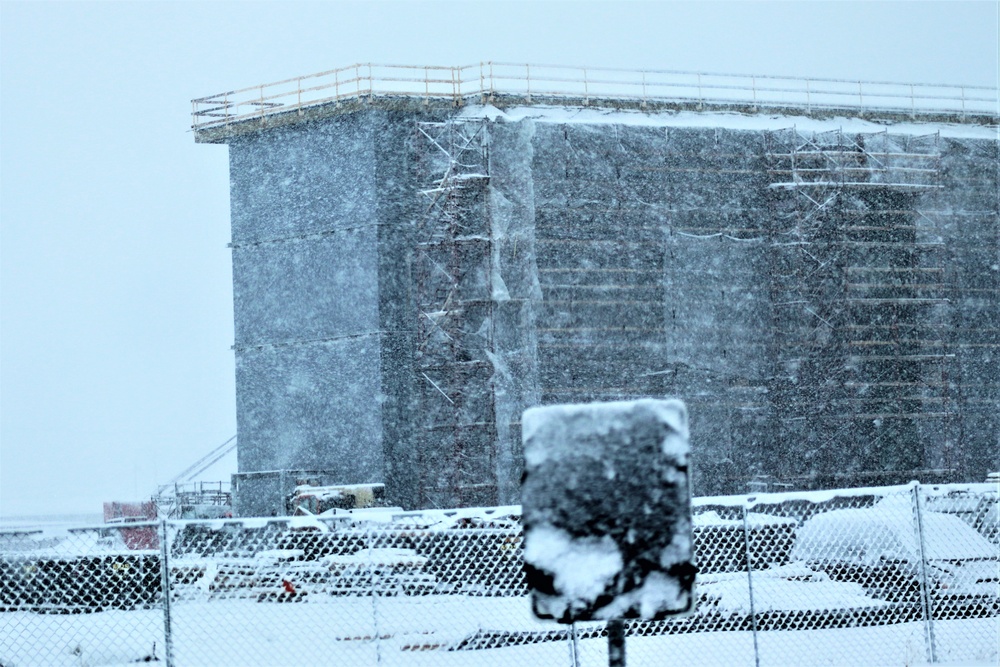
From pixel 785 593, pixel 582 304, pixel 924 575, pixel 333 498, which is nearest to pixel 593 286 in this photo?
pixel 582 304

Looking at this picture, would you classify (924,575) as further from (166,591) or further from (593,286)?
(593,286)

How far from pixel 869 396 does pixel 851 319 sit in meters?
2.03

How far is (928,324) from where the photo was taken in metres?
35.3

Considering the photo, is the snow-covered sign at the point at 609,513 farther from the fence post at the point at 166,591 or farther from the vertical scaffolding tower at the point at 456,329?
the vertical scaffolding tower at the point at 456,329

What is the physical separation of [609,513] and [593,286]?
2785cm

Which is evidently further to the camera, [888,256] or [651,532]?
[888,256]

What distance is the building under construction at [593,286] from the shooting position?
32.5 m

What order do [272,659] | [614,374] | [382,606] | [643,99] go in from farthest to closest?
[643,99]
[614,374]
[382,606]
[272,659]

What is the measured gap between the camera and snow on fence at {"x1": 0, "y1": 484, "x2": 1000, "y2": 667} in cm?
1181

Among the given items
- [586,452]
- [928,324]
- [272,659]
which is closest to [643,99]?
[928,324]

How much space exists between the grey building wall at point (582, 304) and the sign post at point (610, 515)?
2681 centimetres

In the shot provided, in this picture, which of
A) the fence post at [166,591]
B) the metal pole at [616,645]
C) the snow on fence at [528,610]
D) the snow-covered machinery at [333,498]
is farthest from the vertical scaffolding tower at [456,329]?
the metal pole at [616,645]

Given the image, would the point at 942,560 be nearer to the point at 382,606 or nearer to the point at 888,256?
the point at 382,606

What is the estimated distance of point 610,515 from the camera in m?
5.02
